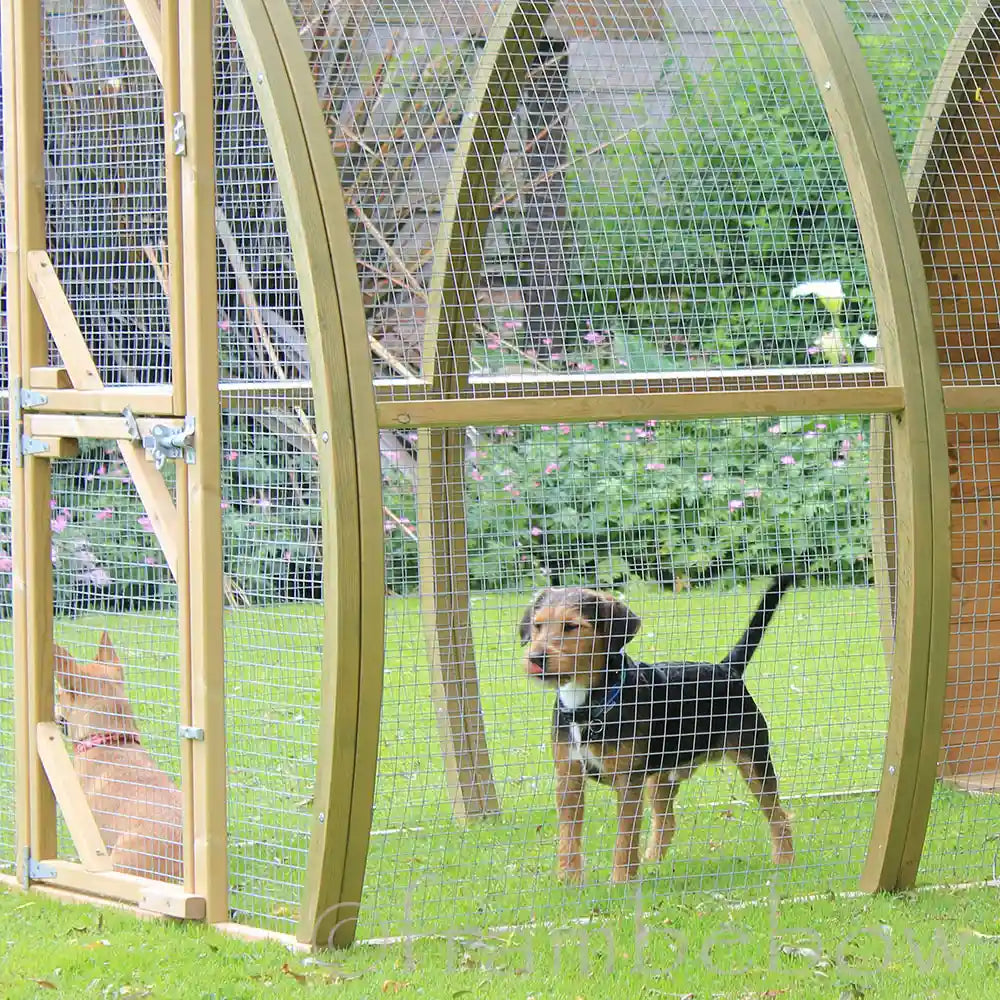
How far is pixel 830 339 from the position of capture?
8.34 meters

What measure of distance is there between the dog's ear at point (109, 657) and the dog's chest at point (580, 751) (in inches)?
55.6

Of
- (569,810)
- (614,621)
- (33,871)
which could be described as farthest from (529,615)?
(33,871)

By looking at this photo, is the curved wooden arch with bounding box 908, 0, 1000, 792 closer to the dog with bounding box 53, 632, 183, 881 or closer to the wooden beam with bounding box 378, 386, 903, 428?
the wooden beam with bounding box 378, 386, 903, 428

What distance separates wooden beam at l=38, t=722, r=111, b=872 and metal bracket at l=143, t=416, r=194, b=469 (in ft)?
3.28

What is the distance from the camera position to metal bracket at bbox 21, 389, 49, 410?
13.3 ft

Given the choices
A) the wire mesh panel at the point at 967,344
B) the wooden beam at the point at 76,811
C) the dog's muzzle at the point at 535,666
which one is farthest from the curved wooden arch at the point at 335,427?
the wire mesh panel at the point at 967,344

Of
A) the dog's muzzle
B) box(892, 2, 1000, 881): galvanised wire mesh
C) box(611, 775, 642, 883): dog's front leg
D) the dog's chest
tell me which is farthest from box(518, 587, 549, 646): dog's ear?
box(892, 2, 1000, 881): galvanised wire mesh

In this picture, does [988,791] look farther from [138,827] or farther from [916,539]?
[138,827]

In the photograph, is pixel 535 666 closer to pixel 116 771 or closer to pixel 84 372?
pixel 116 771

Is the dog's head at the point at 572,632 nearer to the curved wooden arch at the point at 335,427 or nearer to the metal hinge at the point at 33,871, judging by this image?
the curved wooden arch at the point at 335,427

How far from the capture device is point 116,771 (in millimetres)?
4129

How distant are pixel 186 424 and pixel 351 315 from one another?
607 millimetres

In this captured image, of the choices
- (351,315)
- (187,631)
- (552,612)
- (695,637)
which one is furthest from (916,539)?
(695,637)

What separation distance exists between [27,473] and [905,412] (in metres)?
2.59
